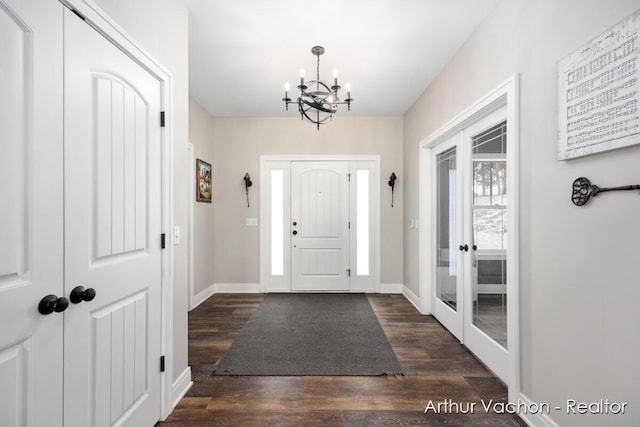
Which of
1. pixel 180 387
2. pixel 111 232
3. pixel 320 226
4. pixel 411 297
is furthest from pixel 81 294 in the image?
pixel 411 297

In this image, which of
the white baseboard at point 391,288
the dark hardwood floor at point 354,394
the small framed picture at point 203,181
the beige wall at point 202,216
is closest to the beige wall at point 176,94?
the dark hardwood floor at point 354,394

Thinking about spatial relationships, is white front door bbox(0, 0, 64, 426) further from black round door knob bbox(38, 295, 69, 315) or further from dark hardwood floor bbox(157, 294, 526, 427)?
dark hardwood floor bbox(157, 294, 526, 427)

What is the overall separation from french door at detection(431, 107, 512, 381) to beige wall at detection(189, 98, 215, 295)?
10.0 feet

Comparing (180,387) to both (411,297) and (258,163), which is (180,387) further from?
(258,163)

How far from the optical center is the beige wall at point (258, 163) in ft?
15.6

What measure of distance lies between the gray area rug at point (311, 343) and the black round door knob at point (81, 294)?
56.1 inches

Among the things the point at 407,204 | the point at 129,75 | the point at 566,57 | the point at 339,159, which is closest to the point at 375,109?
the point at 339,159

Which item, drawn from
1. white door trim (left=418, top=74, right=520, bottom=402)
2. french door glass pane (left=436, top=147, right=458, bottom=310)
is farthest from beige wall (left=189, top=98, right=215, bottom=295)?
white door trim (left=418, top=74, right=520, bottom=402)

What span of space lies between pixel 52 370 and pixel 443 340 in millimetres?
2922

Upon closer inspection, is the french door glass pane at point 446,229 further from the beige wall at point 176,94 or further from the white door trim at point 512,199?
the beige wall at point 176,94

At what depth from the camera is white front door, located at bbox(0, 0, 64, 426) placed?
994mm

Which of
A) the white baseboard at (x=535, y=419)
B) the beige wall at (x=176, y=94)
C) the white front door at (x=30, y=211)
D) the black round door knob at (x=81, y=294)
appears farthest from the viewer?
the beige wall at (x=176, y=94)

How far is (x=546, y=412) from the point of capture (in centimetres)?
169

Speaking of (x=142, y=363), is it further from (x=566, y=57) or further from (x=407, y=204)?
(x=407, y=204)
